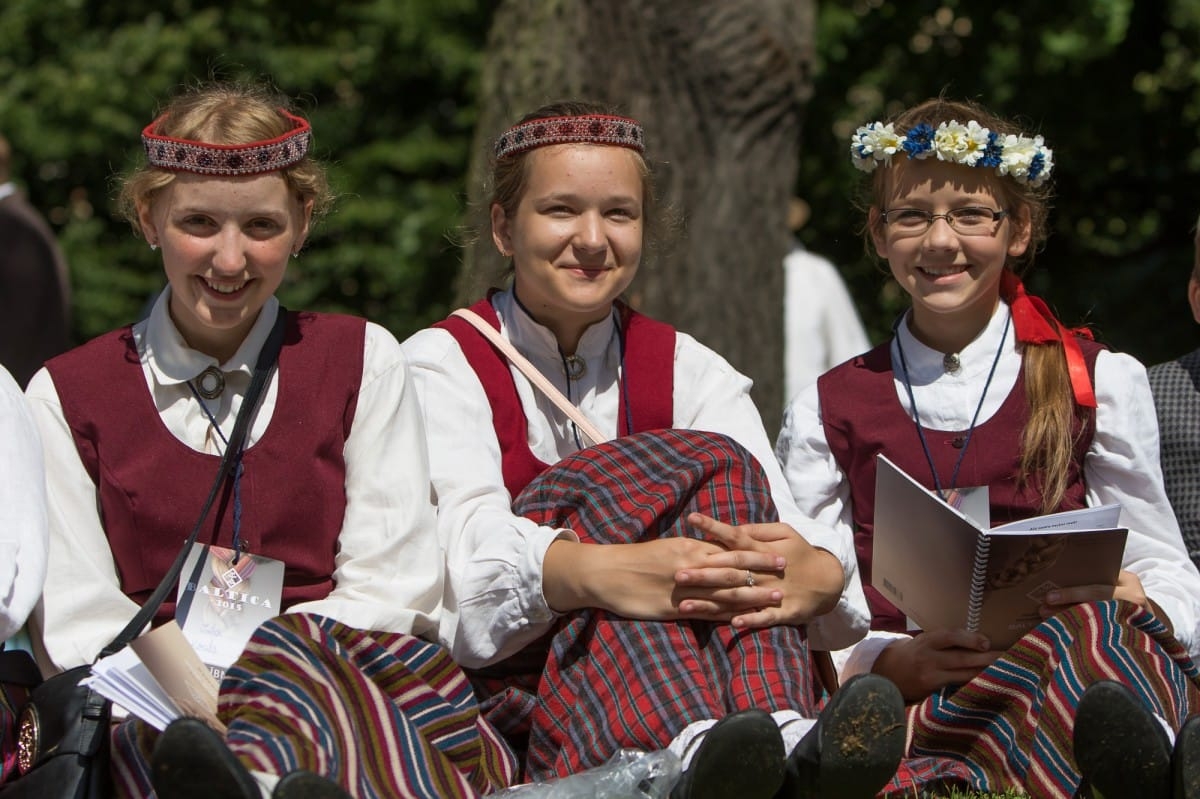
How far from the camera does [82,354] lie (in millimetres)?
3252

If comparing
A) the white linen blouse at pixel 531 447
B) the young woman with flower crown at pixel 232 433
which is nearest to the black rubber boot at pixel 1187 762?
the white linen blouse at pixel 531 447

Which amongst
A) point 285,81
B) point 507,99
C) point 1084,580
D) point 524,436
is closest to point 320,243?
point 285,81

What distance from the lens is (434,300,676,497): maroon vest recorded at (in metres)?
3.53

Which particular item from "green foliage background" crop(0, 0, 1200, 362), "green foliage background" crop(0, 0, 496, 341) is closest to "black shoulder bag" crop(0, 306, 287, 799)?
"green foliage background" crop(0, 0, 1200, 362)

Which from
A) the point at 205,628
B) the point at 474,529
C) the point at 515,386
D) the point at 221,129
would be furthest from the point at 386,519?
the point at 221,129

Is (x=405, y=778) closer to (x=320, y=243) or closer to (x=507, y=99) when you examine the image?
(x=507, y=99)

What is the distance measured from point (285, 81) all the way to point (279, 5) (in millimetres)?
607

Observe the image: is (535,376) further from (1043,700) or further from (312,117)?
(312,117)

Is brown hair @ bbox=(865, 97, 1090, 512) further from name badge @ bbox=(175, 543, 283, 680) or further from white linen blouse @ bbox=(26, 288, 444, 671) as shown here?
name badge @ bbox=(175, 543, 283, 680)

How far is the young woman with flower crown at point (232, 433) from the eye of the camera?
3.07 metres

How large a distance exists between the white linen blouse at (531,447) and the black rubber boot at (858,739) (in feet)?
2.31

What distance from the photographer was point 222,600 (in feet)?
10.1

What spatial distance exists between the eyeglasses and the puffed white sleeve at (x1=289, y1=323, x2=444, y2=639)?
1.21m

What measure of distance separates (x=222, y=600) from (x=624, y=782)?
0.87 metres
